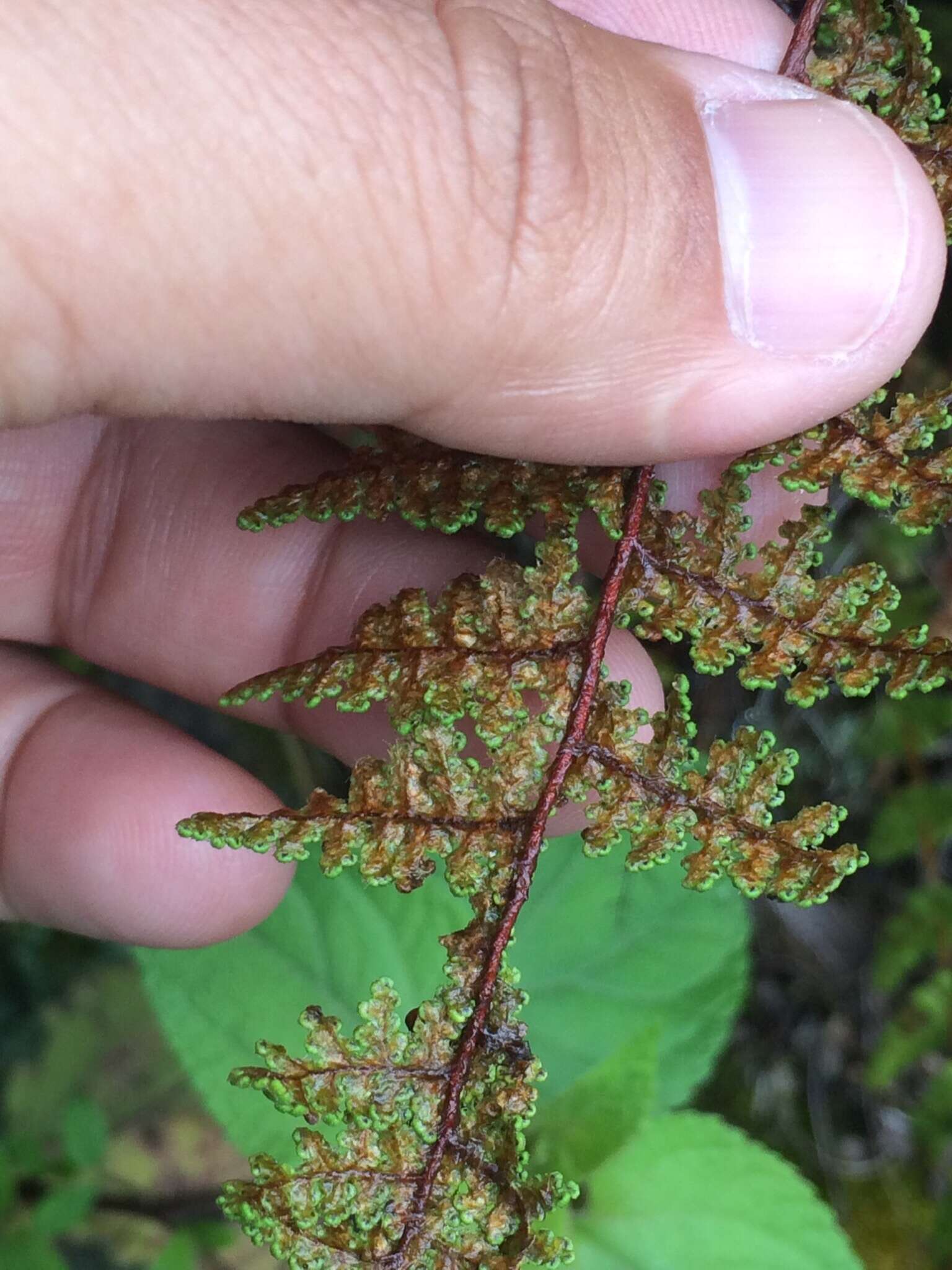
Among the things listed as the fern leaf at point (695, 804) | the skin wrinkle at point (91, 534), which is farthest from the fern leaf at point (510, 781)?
the skin wrinkle at point (91, 534)

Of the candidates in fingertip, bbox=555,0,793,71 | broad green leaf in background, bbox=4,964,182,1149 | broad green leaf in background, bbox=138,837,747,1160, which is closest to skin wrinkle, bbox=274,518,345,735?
broad green leaf in background, bbox=138,837,747,1160

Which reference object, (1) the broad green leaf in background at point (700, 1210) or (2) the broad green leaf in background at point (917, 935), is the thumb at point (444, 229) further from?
(2) the broad green leaf in background at point (917, 935)

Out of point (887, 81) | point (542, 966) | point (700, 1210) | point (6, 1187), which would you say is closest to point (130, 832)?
point (542, 966)

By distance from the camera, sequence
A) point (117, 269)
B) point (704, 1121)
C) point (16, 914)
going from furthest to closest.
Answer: point (16, 914), point (704, 1121), point (117, 269)

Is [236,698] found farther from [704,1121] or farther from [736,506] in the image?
[704,1121]

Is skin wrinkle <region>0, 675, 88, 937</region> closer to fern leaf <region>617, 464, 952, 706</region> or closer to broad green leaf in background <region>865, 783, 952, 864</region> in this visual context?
fern leaf <region>617, 464, 952, 706</region>

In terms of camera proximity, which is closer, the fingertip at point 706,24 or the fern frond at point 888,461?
the fern frond at point 888,461

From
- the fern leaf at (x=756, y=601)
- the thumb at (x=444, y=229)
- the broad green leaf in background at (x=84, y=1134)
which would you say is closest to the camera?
the thumb at (x=444, y=229)

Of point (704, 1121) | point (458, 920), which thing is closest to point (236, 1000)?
point (458, 920)
